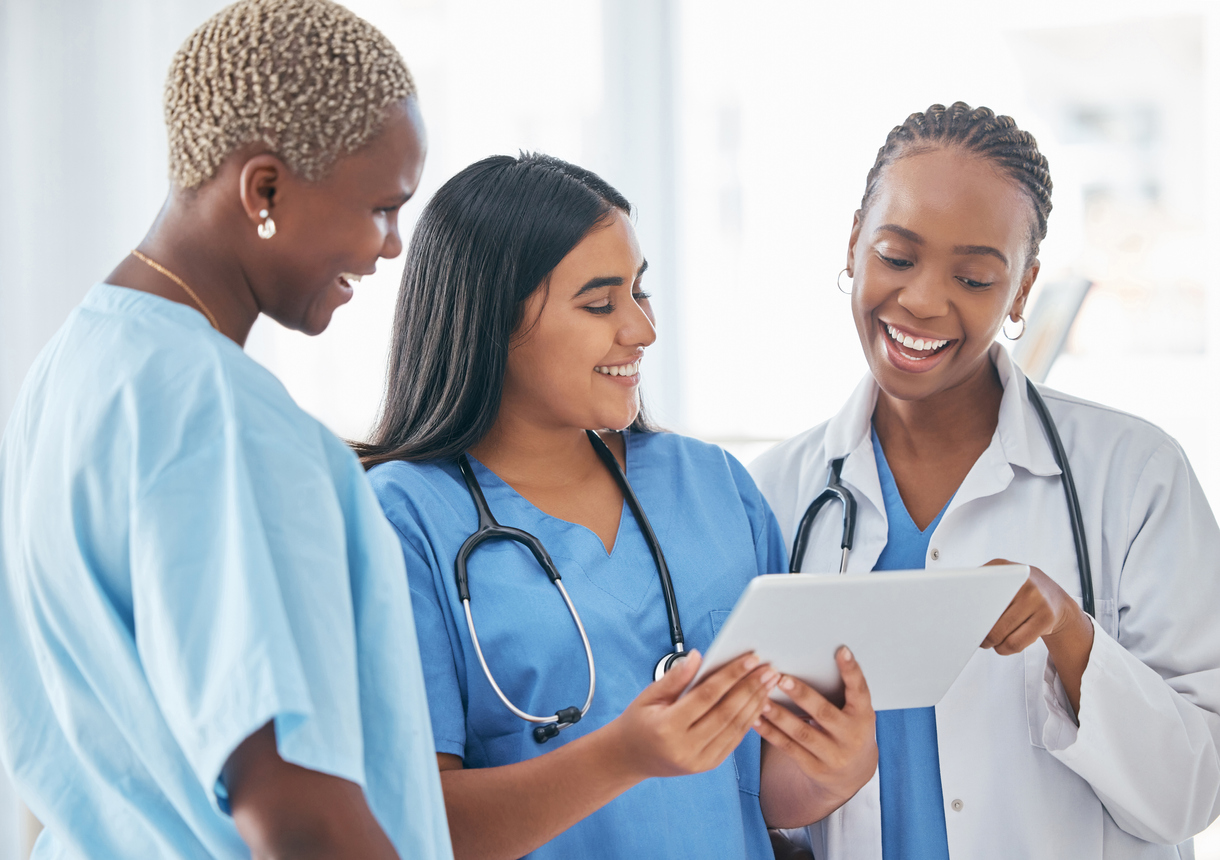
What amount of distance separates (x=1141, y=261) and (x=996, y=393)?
6.12 feet

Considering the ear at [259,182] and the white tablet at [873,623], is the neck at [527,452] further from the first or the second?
the ear at [259,182]

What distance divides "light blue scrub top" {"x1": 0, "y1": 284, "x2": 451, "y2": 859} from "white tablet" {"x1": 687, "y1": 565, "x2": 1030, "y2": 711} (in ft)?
1.02

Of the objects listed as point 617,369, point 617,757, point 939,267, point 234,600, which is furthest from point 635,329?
point 234,600

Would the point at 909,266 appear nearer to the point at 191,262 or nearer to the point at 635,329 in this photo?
the point at 635,329

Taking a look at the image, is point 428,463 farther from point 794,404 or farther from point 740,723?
point 794,404

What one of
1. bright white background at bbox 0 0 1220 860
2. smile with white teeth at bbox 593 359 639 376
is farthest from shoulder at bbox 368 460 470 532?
bright white background at bbox 0 0 1220 860

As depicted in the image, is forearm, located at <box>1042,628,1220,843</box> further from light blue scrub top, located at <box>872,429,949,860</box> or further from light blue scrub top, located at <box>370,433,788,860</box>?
light blue scrub top, located at <box>370,433,788,860</box>

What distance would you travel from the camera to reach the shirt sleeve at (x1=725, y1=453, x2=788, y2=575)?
1369mm

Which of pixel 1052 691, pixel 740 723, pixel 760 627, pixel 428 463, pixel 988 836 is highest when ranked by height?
pixel 428 463

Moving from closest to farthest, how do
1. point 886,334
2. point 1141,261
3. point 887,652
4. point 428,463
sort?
point 887,652, point 428,463, point 886,334, point 1141,261

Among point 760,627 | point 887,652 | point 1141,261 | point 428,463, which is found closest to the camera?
point 760,627

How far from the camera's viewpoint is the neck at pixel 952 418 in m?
1.50

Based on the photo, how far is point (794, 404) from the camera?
3070 mm

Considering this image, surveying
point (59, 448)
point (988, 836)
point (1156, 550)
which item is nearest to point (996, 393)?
point (1156, 550)
